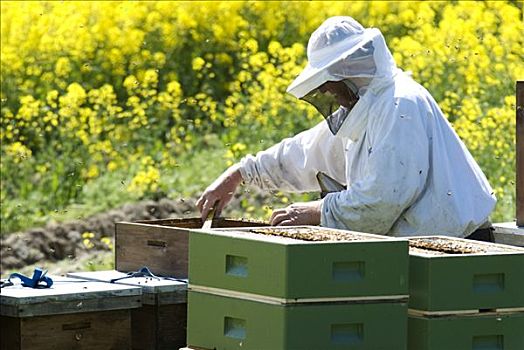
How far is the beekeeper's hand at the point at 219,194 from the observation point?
652cm

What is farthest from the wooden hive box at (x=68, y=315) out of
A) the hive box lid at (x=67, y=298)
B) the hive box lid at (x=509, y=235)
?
the hive box lid at (x=509, y=235)

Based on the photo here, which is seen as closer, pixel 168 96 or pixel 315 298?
pixel 315 298

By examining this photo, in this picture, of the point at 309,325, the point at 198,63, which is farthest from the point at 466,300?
the point at 198,63

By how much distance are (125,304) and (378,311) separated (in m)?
1.17

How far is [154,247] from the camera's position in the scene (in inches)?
235

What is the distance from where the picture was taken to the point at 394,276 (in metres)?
4.71

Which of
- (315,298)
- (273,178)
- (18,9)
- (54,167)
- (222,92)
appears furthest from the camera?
(18,9)

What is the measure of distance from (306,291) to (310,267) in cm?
8

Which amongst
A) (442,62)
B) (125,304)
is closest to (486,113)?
(442,62)

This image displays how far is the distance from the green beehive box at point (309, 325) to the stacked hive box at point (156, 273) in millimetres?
785

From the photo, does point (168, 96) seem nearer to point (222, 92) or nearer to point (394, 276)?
point (222, 92)

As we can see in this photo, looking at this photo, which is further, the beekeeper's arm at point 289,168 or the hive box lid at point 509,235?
the beekeeper's arm at point 289,168

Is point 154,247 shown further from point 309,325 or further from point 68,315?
point 309,325

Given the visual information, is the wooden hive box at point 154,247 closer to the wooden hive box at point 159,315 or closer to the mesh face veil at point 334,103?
the wooden hive box at point 159,315
